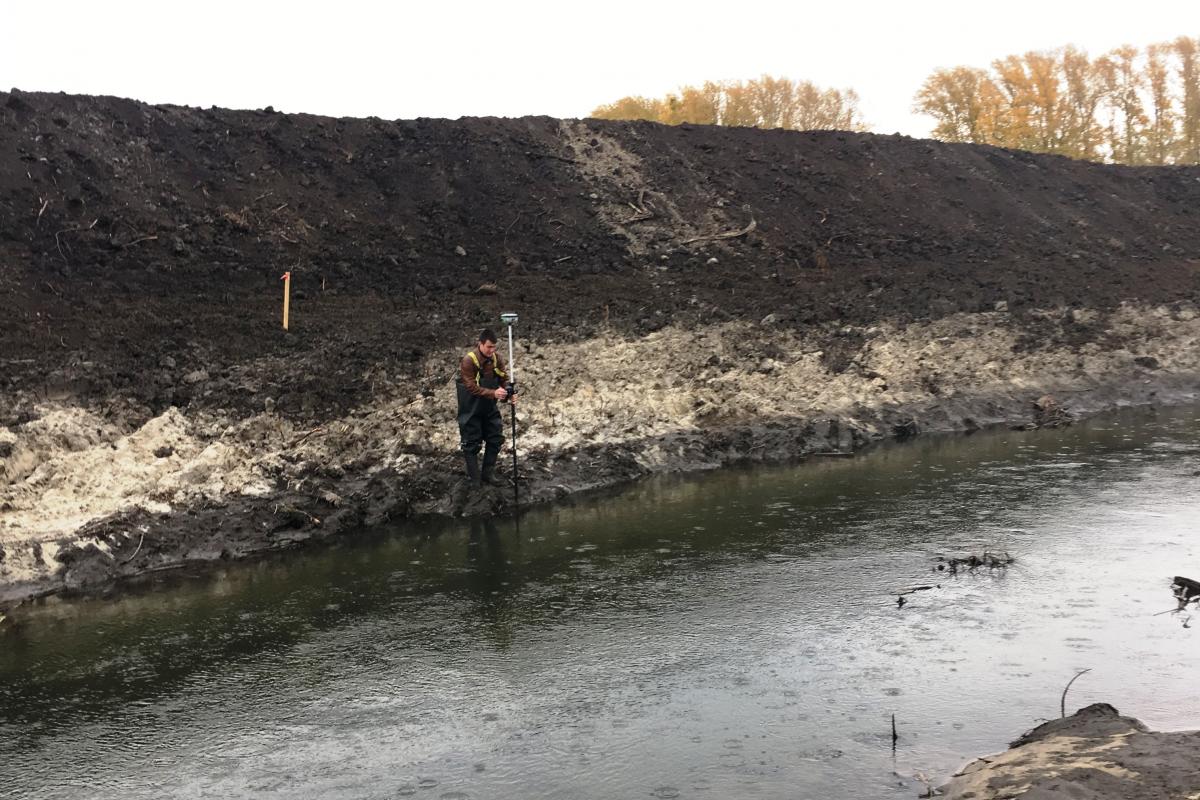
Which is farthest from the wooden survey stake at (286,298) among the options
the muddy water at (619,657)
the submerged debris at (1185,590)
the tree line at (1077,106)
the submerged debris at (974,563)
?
the tree line at (1077,106)

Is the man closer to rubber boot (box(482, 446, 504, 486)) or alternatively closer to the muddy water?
rubber boot (box(482, 446, 504, 486))

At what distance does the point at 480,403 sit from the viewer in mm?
11797

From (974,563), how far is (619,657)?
385cm

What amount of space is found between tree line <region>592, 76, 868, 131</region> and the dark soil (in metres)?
16.9

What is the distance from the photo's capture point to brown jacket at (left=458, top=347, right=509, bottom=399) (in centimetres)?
1167

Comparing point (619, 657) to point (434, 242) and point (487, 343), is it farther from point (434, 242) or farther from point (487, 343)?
point (434, 242)

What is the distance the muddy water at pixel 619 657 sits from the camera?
5609 mm

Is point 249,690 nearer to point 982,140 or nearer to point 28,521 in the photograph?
point 28,521

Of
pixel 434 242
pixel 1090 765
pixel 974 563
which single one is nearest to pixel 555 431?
pixel 974 563

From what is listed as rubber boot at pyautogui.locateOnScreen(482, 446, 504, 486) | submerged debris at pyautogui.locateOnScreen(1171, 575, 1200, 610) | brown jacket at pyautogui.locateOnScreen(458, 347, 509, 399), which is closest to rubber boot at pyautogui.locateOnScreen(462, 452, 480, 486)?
rubber boot at pyautogui.locateOnScreen(482, 446, 504, 486)

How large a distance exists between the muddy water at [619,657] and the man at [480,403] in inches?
42.3

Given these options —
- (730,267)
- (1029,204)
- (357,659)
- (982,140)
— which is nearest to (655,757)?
(357,659)

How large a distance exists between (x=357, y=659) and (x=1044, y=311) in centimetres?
1799

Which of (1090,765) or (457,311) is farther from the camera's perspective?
(457,311)
